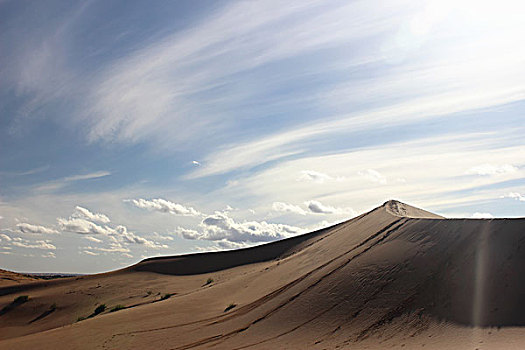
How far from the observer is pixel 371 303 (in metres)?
11.3

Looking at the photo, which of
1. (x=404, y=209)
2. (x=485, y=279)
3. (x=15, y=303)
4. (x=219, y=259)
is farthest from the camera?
(x=219, y=259)

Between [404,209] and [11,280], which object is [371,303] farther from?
[11,280]

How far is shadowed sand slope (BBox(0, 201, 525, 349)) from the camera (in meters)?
9.20

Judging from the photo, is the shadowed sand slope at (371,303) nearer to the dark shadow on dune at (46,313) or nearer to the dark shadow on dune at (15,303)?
the dark shadow on dune at (46,313)

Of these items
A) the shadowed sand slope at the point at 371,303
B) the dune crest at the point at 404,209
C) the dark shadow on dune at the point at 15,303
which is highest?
the dune crest at the point at 404,209

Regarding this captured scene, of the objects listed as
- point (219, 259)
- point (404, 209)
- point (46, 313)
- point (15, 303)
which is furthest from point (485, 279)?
point (219, 259)

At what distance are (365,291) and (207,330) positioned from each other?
5.33 m

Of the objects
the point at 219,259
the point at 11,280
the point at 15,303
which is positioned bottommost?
the point at 219,259

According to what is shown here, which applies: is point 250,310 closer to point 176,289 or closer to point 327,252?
point 327,252

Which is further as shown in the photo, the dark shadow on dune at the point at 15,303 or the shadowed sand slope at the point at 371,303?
the dark shadow on dune at the point at 15,303

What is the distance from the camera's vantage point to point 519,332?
26.1ft

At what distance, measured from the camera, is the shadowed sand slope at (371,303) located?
9.20 m

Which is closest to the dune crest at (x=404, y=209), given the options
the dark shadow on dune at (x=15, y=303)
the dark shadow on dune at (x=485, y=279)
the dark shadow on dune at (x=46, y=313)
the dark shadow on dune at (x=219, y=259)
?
the dark shadow on dune at (x=219, y=259)

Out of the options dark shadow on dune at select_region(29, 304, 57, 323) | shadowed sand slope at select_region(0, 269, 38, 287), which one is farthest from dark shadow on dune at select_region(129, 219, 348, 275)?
dark shadow on dune at select_region(29, 304, 57, 323)
